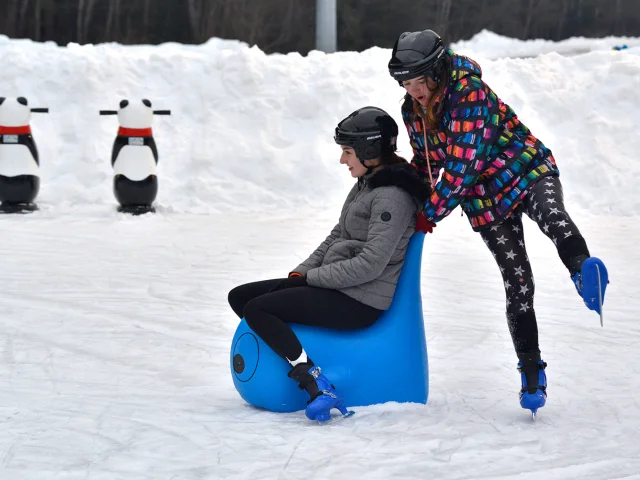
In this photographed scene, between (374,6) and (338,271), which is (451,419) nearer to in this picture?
(338,271)

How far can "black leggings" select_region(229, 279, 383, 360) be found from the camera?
3.73m

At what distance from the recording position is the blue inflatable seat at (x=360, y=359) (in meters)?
3.77

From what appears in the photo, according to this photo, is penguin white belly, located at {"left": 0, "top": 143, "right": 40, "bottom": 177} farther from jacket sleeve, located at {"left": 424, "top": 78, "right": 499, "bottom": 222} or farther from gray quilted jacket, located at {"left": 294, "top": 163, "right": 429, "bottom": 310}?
jacket sleeve, located at {"left": 424, "top": 78, "right": 499, "bottom": 222}

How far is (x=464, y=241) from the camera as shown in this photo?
8.10m

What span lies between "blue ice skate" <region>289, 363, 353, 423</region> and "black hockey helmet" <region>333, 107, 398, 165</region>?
2.76ft

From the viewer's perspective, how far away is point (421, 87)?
3.70 metres

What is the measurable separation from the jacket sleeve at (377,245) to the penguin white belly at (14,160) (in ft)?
19.4

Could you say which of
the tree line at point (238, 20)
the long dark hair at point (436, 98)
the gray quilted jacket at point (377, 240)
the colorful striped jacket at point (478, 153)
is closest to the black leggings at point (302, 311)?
the gray quilted jacket at point (377, 240)

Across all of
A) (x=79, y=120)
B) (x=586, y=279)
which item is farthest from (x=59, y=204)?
(x=586, y=279)

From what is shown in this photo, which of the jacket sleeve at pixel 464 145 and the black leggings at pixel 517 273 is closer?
the jacket sleeve at pixel 464 145

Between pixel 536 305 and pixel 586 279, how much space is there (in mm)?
2672

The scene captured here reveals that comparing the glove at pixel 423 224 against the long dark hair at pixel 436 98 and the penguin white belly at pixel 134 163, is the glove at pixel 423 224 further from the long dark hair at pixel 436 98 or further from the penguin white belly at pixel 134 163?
the penguin white belly at pixel 134 163

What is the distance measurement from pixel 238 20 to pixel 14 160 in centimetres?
480

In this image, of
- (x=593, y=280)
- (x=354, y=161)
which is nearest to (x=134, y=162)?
(x=354, y=161)
